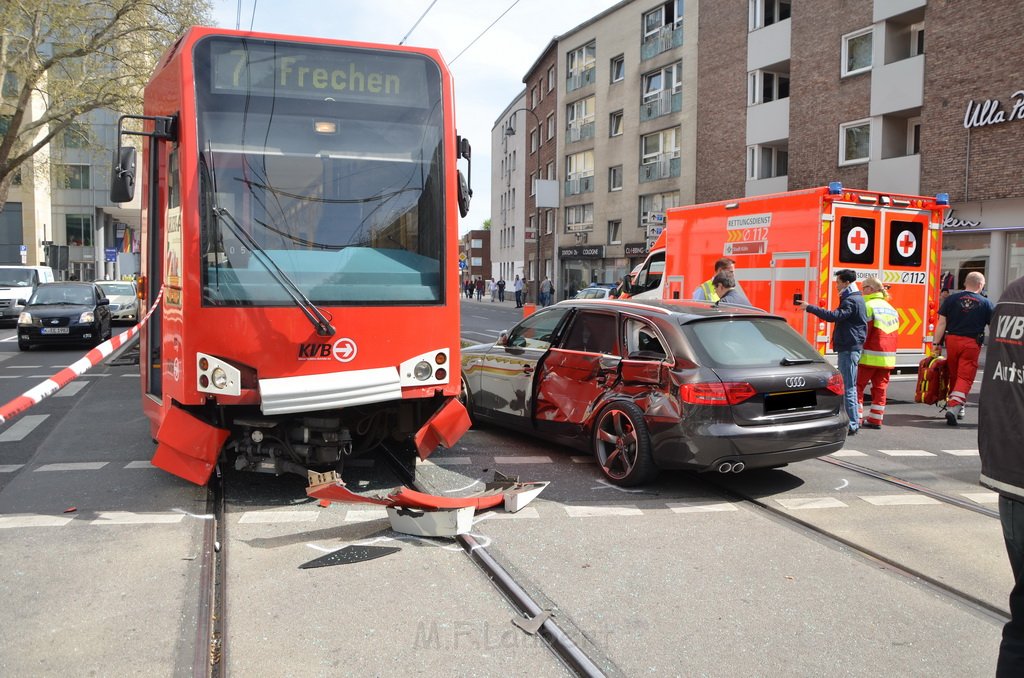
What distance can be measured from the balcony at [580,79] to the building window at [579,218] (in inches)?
254

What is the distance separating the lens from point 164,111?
6.21 meters

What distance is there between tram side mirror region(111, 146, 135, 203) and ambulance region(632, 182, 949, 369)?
30.7ft

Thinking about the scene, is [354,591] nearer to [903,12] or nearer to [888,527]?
[888,527]

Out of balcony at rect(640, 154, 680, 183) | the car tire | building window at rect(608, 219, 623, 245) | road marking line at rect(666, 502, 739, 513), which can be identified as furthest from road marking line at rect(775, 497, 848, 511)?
building window at rect(608, 219, 623, 245)

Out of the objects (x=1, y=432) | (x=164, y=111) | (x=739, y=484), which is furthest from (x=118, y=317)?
(x=739, y=484)

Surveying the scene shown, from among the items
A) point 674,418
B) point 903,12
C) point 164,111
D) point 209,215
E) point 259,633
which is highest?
point 903,12

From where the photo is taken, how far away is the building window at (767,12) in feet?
96.8

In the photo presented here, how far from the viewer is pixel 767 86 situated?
30516 mm

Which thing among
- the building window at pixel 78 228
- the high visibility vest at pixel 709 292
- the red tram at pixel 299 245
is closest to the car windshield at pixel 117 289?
the high visibility vest at pixel 709 292

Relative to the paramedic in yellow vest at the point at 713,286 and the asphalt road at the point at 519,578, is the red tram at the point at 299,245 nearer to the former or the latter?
the asphalt road at the point at 519,578

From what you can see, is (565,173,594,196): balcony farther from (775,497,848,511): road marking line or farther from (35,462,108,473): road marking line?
(775,497,848,511): road marking line

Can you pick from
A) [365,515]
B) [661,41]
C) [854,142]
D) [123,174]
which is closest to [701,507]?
[365,515]

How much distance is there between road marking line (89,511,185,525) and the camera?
5.51 metres

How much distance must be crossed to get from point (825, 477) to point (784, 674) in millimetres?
3963
